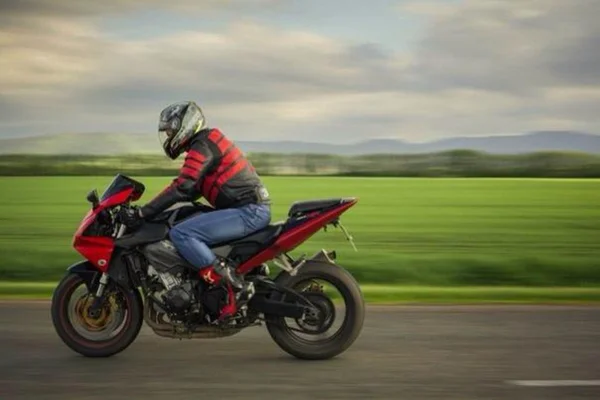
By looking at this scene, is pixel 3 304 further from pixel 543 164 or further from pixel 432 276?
pixel 543 164

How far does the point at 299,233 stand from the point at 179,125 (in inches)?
46.4

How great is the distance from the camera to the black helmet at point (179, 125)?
7.38 metres

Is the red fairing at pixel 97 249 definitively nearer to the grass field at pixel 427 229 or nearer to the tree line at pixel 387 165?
Result: the grass field at pixel 427 229

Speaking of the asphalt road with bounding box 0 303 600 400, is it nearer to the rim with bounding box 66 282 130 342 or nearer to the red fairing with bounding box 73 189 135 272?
the rim with bounding box 66 282 130 342

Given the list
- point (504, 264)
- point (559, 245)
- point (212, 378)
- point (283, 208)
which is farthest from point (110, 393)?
point (283, 208)

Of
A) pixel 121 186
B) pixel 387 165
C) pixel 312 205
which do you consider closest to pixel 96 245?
pixel 121 186

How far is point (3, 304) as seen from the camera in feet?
33.2

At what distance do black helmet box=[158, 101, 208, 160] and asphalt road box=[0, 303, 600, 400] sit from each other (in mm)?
1577

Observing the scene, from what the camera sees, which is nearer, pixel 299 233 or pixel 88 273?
pixel 299 233

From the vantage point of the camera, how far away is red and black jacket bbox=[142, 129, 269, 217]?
Result: 7270 mm

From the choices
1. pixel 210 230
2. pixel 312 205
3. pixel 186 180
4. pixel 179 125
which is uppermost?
pixel 179 125

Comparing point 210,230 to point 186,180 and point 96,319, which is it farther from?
point 96,319

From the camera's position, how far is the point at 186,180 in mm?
7254

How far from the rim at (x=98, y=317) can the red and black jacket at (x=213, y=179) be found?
0.78 metres
